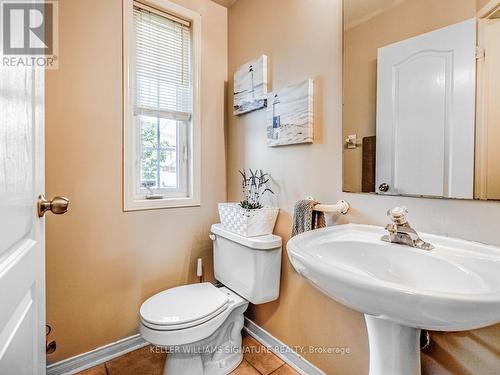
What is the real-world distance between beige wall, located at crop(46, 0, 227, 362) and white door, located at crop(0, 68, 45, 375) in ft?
2.26

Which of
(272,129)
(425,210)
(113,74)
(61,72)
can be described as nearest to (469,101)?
(425,210)

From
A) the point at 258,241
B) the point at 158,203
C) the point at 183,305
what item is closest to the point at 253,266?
the point at 258,241

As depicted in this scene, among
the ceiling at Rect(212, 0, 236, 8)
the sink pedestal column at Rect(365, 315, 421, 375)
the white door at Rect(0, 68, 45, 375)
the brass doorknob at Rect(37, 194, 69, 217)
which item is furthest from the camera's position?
the ceiling at Rect(212, 0, 236, 8)

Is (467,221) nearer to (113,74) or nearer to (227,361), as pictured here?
(227,361)

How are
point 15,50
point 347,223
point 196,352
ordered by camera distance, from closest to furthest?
point 15,50, point 347,223, point 196,352

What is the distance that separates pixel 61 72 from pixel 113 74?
0.25 meters

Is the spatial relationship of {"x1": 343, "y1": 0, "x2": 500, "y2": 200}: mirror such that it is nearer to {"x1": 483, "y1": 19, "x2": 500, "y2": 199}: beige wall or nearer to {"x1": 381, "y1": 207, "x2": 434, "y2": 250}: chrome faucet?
{"x1": 483, "y1": 19, "x2": 500, "y2": 199}: beige wall

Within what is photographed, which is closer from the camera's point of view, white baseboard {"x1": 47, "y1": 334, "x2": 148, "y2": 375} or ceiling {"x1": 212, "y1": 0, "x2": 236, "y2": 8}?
white baseboard {"x1": 47, "y1": 334, "x2": 148, "y2": 375}

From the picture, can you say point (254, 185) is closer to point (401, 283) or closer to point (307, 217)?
point (307, 217)

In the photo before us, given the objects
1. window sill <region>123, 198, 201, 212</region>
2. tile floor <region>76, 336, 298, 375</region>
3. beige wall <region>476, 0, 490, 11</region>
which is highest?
beige wall <region>476, 0, 490, 11</region>

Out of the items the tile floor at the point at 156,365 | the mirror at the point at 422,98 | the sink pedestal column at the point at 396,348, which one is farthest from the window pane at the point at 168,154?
the sink pedestal column at the point at 396,348

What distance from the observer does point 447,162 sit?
0.96 m

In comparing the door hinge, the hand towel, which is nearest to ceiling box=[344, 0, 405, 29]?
the door hinge

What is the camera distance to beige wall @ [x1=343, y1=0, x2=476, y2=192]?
3.41 ft
